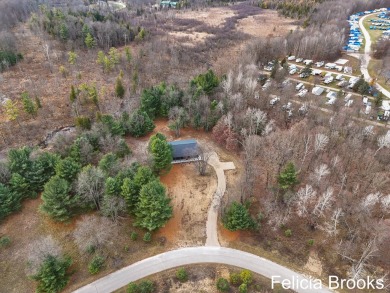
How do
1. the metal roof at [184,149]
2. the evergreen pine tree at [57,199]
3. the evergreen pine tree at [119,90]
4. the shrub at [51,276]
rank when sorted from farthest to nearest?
the evergreen pine tree at [119,90]
the metal roof at [184,149]
the evergreen pine tree at [57,199]
the shrub at [51,276]

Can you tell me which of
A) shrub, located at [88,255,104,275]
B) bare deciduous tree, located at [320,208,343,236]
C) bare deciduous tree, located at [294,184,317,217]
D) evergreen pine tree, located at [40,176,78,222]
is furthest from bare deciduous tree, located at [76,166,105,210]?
bare deciduous tree, located at [320,208,343,236]

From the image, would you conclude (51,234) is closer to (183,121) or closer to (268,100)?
(183,121)

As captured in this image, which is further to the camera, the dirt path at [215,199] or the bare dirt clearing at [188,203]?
the bare dirt clearing at [188,203]

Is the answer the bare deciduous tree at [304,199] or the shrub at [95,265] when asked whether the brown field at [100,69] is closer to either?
the shrub at [95,265]

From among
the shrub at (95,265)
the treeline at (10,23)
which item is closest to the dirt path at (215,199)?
the shrub at (95,265)

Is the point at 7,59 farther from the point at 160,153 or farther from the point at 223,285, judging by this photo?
the point at 223,285

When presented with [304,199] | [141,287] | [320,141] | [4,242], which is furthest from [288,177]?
[4,242]
